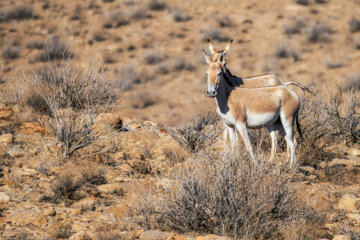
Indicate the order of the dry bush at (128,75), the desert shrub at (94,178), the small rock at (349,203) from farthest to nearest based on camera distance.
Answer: the dry bush at (128,75)
the desert shrub at (94,178)
the small rock at (349,203)

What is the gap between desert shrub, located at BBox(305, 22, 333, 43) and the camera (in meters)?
28.4

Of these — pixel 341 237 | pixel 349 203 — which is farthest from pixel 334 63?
pixel 341 237

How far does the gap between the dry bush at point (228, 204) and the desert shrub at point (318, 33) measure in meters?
23.3

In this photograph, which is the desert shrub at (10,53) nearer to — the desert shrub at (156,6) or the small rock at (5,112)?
the desert shrub at (156,6)

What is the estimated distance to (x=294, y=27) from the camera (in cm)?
2972

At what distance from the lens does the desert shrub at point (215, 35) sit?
28845mm

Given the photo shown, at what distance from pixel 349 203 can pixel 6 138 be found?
5.79 meters

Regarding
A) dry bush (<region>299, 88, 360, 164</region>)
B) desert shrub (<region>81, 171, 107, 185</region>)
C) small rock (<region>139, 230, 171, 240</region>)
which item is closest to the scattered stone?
desert shrub (<region>81, 171, 107, 185</region>)

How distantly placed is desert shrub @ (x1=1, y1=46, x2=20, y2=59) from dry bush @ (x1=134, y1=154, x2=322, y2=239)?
21715 mm

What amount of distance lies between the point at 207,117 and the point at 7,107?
164 inches

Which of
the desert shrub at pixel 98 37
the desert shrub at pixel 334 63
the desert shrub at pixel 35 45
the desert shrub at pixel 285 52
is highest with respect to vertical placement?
the desert shrub at pixel 35 45

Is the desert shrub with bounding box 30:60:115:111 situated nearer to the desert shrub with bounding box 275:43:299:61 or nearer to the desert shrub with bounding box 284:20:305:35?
the desert shrub with bounding box 275:43:299:61

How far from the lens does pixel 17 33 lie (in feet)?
97.4

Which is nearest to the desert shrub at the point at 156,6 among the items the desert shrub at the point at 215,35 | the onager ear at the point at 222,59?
the desert shrub at the point at 215,35
